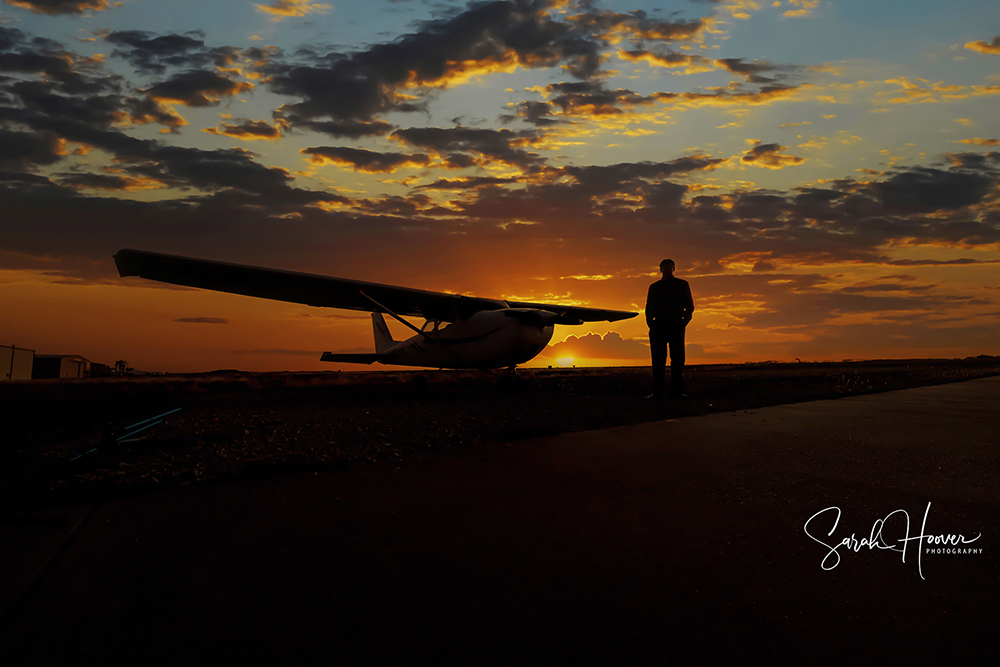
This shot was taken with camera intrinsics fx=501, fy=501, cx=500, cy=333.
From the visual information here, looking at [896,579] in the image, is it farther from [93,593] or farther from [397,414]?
[397,414]

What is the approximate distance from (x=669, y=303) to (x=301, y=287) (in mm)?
7810

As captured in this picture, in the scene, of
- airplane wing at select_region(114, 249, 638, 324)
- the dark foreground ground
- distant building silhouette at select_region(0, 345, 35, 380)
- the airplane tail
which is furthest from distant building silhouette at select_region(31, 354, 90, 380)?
the dark foreground ground

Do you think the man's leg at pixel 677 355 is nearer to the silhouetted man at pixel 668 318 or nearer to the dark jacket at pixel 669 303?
the silhouetted man at pixel 668 318

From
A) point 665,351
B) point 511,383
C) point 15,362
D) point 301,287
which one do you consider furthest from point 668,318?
point 15,362

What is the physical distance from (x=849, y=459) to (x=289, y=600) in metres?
4.01

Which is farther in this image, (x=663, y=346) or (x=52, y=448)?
(x=663, y=346)

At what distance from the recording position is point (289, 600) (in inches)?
67.3

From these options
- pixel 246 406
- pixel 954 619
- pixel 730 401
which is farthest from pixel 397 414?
pixel 730 401

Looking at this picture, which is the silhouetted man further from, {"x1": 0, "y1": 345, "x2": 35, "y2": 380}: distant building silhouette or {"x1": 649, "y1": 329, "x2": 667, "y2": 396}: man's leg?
{"x1": 0, "y1": 345, "x2": 35, "y2": 380}: distant building silhouette

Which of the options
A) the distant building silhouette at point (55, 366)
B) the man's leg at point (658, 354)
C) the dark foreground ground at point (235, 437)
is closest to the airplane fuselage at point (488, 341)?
the man's leg at point (658, 354)

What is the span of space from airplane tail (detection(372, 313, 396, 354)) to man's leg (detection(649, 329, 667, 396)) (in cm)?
1329

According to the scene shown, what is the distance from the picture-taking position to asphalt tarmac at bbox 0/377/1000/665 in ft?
4.77

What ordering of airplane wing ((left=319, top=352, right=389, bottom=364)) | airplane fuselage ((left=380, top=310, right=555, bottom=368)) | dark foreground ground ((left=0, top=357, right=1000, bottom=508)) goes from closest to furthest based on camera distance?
dark foreground ground ((left=0, top=357, right=1000, bottom=508)) → airplane fuselage ((left=380, top=310, right=555, bottom=368)) → airplane wing ((left=319, top=352, right=389, bottom=364))

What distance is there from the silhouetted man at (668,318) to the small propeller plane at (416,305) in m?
3.11
